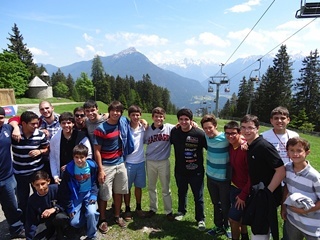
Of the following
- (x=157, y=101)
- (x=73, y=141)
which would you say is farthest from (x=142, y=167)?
(x=157, y=101)

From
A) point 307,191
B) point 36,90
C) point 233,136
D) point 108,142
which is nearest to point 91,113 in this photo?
point 108,142

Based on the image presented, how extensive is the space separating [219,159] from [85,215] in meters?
2.91

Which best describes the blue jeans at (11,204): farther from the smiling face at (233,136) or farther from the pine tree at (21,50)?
the pine tree at (21,50)

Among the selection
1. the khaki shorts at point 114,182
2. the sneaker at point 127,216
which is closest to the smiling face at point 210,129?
the khaki shorts at point 114,182

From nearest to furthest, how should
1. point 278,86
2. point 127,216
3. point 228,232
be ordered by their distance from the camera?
point 228,232
point 127,216
point 278,86

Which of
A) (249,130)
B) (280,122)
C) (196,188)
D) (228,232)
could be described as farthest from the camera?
(196,188)

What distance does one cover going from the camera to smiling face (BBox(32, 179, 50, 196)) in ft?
14.8

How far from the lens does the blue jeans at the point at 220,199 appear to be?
4855mm

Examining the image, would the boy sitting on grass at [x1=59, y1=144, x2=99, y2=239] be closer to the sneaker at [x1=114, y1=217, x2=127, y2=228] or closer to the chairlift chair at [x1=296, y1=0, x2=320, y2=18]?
the sneaker at [x1=114, y1=217, x2=127, y2=228]

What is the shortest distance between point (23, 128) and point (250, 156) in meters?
4.37

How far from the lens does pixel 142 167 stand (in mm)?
5656

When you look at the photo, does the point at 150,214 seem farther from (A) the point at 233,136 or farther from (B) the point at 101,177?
(A) the point at 233,136

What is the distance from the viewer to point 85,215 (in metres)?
4.77

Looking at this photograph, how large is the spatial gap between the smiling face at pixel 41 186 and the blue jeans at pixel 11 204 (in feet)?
2.07
